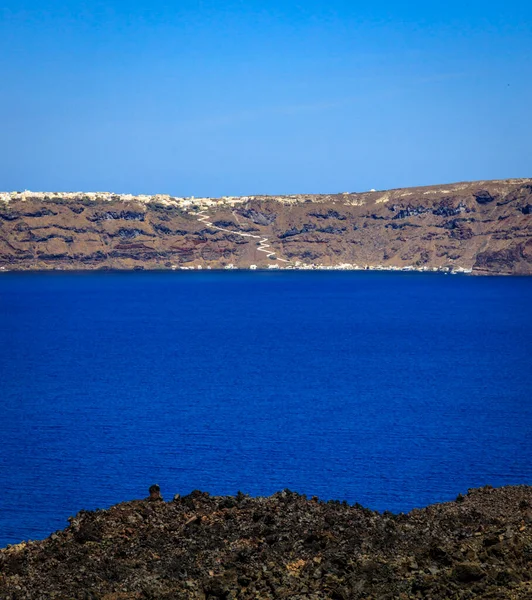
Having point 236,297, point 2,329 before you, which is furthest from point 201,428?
point 236,297

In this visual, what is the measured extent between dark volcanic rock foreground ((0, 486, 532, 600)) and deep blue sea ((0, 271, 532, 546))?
10953 mm

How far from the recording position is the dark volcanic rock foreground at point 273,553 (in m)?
18.8

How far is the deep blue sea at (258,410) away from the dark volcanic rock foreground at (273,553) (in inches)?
431

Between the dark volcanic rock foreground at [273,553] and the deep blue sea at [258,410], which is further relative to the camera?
the deep blue sea at [258,410]

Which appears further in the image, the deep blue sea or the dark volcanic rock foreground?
the deep blue sea

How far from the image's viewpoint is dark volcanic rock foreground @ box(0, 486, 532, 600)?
1878 centimetres

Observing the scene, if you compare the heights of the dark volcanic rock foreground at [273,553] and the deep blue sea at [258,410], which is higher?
the dark volcanic rock foreground at [273,553]

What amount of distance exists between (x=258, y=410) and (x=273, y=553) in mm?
36863

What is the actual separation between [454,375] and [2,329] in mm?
61056

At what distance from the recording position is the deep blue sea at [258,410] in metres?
41.1

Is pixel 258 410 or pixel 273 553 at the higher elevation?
pixel 273 553

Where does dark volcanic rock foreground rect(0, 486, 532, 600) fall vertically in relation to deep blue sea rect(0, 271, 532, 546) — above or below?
above

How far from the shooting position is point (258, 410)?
5888cm

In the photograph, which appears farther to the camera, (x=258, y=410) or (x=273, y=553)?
(x=258, y=410)
